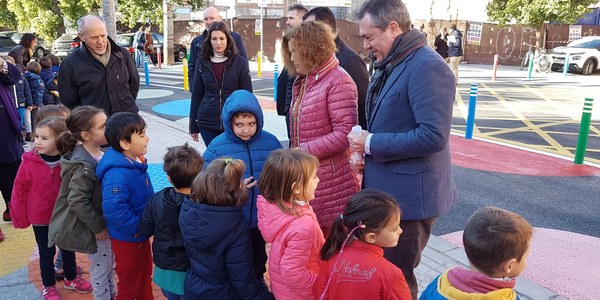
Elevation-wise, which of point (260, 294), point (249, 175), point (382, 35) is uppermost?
point (382, 35)

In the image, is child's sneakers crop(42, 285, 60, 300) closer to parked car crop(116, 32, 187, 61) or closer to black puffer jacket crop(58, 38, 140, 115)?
black puffer jacket crop(58, 38, 140, 115)

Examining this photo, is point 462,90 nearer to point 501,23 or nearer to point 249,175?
point 501,23

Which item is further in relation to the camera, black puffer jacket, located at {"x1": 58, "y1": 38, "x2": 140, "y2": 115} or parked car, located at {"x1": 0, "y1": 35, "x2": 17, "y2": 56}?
parked car, located at {"x1": 0, "y1": 35, "x2": 17, "y2": 56}

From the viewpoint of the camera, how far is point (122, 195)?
9.52 feet

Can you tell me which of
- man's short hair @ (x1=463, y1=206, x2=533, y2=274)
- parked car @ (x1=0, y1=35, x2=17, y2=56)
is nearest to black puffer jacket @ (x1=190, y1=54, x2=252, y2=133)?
man's short hair @ (x1=463, y1=206, x2=533, y2=274)

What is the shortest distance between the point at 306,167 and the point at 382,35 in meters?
0.77

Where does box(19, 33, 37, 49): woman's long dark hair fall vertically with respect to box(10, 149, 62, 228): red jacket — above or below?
above

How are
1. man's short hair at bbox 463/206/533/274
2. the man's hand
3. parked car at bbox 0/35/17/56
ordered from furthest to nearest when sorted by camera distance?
1. parked car at bbox 0/35/17/56
2. the man's hand
3. man's short hair at bbox 463/206/533/274

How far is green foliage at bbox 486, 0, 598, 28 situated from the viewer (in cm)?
2334

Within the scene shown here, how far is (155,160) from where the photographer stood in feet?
23.3

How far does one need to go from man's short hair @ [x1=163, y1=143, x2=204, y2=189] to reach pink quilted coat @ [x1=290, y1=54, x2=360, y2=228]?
0.72m

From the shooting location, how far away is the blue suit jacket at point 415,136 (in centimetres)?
224

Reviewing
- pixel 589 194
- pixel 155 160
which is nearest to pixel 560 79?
pixel 589 194

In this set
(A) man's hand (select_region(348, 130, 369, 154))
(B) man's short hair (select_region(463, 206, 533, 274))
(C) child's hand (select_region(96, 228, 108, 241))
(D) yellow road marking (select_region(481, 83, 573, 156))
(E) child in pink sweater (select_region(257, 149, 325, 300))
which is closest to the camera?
(B) man's short hair (select_region(463, 206, 533, 274))
